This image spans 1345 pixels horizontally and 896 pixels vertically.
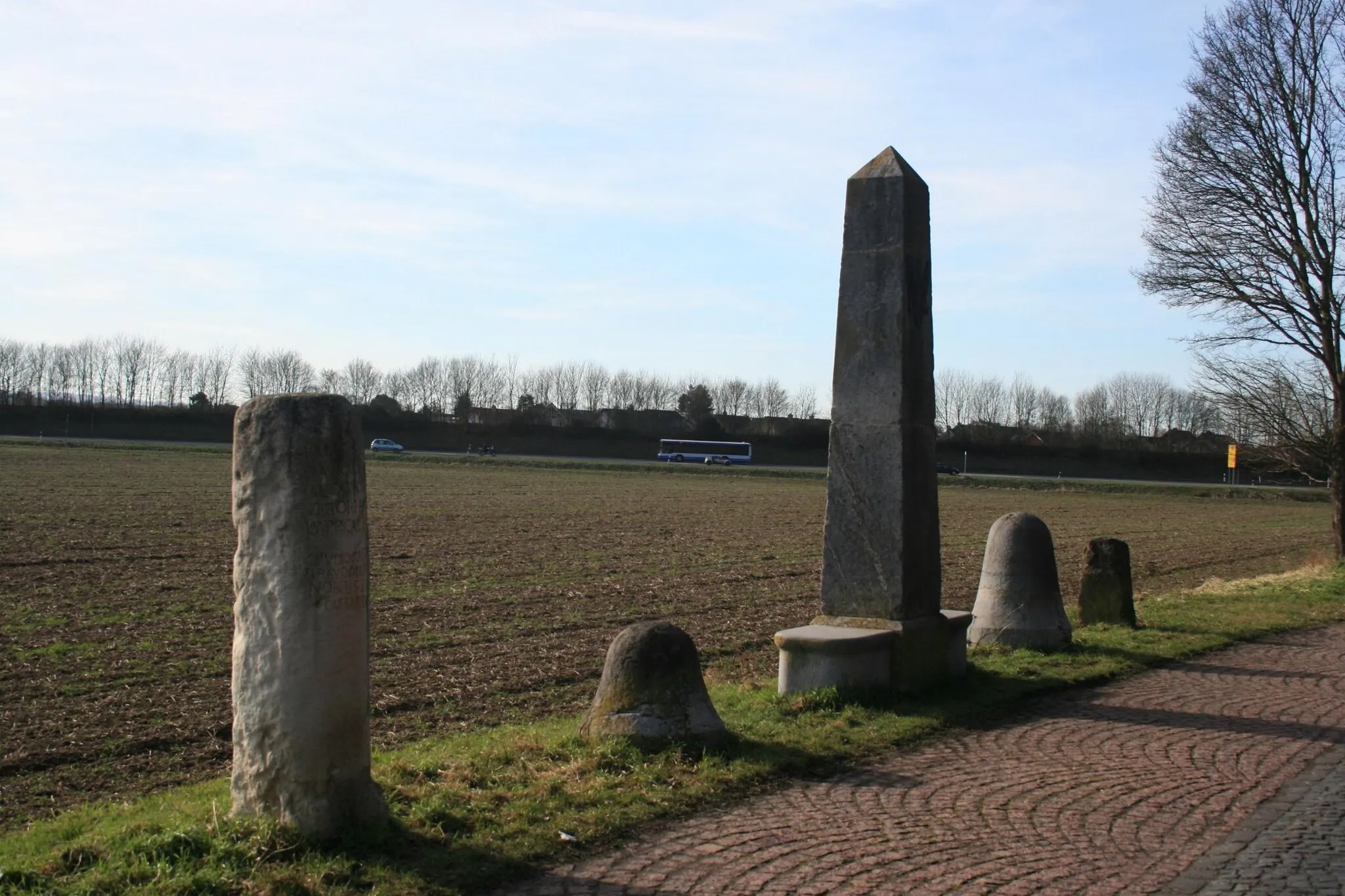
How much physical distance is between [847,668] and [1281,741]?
9.41ft

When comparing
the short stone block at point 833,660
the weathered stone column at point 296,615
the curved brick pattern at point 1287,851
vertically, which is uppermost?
the weathered stone column at point 296,615

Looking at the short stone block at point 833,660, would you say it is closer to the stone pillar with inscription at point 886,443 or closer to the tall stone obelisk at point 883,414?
the stone pillar with inscription at point 886,443

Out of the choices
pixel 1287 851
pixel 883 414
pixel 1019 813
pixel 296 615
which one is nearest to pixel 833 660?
pixel 883 414

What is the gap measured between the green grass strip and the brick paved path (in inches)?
10.1

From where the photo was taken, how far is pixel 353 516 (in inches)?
206

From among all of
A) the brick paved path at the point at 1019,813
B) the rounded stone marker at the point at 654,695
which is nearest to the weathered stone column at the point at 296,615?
the brick paved path at the point at 1019,813

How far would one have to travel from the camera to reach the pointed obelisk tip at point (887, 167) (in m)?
9.18

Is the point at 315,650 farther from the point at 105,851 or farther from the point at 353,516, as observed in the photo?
the point at 105,851

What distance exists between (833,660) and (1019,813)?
8.16ft

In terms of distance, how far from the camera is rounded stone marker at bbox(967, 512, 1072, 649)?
11.3 m

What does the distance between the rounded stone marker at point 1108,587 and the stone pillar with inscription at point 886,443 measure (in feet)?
14.4

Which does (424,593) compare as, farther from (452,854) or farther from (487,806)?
(452,854)

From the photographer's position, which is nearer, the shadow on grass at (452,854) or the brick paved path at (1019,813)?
the shadow on grass at (452,854)

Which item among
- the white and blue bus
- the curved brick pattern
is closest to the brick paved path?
the curved brick pattern
